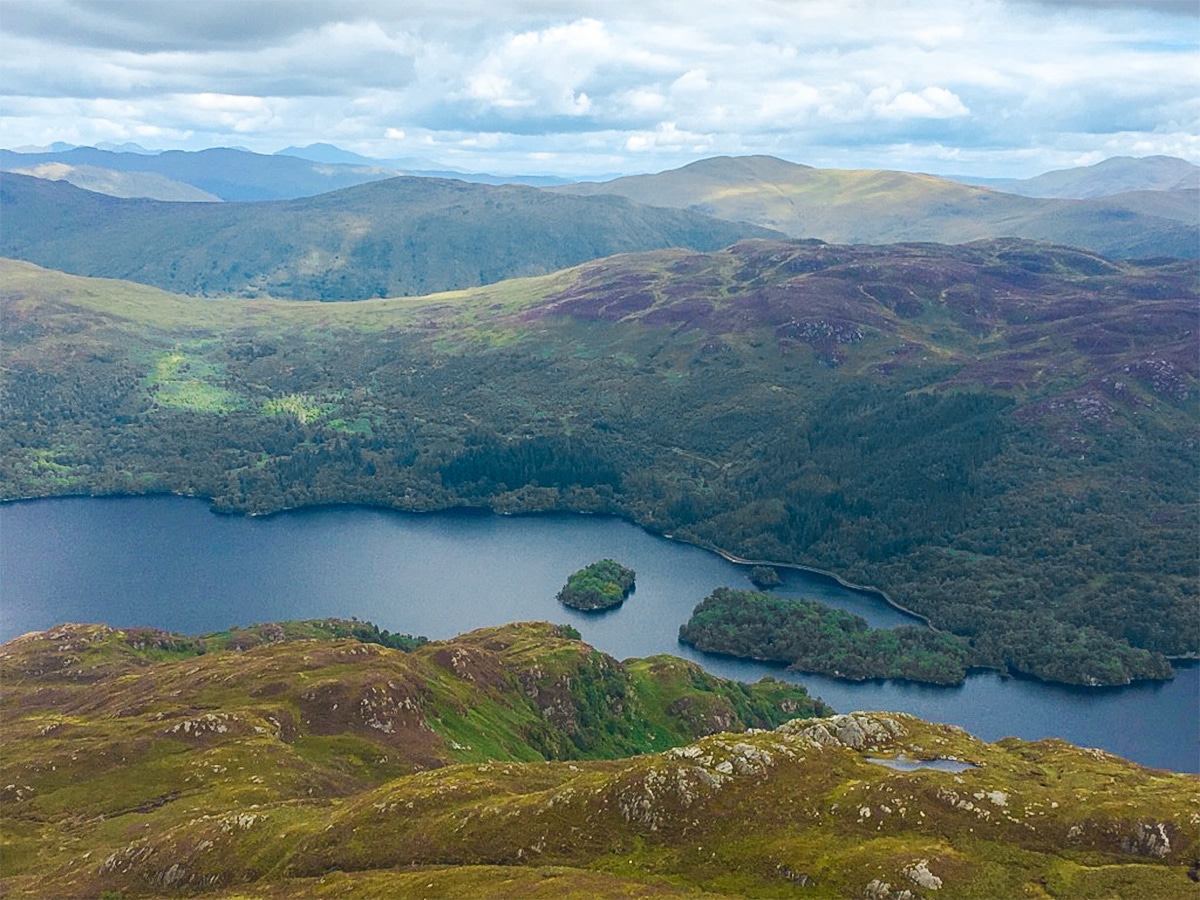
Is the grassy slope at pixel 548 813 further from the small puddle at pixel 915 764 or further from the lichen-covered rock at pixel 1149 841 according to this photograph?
the small puddle at pixel 915 764

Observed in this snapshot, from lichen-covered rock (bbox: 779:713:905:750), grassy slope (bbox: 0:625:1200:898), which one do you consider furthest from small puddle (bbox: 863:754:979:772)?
lichen-covered rock (bbox: 779:713:905:750)

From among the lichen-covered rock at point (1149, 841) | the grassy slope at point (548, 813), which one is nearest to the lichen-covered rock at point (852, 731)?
the grassy slope at point (548, 813)

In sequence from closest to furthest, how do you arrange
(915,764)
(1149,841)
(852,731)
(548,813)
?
(1149,841), (548,813), (915,764), (852,731)

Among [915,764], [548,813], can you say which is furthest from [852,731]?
[548,813]

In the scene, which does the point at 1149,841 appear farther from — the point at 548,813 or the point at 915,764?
the point at 548,813

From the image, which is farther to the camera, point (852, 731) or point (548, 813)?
point (852, 731)

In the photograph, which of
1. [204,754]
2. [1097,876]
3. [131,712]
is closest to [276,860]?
[204,754]

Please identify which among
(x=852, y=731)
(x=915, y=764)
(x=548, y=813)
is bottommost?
(x=852, y=731)
